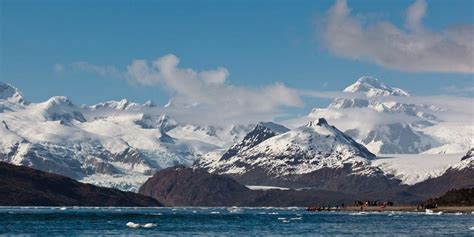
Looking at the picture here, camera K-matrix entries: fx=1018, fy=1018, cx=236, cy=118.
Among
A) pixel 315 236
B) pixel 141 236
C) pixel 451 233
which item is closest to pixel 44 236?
pixel 141 236

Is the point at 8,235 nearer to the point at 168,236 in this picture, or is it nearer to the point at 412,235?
the point at 168,236

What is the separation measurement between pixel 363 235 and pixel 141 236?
4319 cm

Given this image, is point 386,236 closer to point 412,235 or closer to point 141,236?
point 412,235

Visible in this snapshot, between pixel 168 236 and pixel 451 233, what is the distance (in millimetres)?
55217

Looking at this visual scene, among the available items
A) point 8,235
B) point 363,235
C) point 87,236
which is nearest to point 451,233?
point 363,235

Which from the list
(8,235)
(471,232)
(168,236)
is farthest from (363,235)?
(8,235)

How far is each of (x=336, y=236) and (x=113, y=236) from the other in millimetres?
43349

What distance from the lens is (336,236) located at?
197875 mm

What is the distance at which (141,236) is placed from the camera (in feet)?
645

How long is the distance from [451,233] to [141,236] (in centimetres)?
6033

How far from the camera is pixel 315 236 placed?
198500 millimetres

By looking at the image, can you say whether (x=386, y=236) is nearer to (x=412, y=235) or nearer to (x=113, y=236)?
(x=412, y=235)

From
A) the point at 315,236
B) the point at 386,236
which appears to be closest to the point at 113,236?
the point at 315,236

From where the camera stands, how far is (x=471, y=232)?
199875 millimetres
